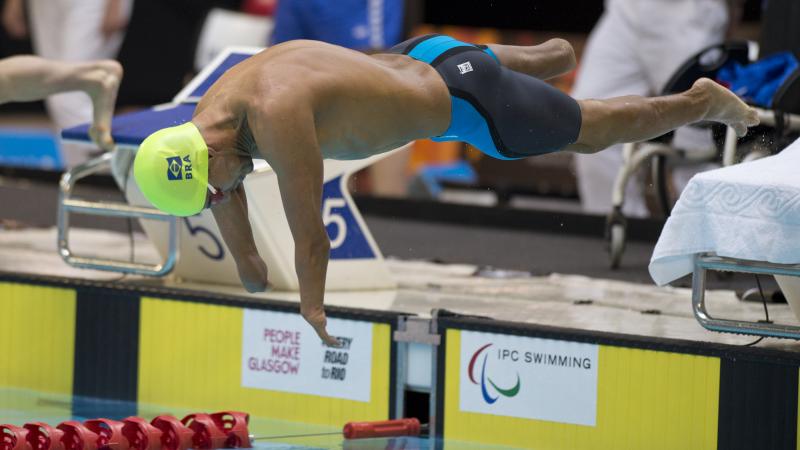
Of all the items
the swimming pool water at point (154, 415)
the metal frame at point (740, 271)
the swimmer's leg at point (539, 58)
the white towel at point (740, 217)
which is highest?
the swimmer's leg at point (539, 58)

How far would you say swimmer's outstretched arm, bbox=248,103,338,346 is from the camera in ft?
13.0

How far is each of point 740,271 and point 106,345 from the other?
8.05 ft

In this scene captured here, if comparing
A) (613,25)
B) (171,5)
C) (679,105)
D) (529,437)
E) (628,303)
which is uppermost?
(171,5)

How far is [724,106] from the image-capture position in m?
4.54

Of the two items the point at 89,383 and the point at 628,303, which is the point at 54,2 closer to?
the point at 89,383

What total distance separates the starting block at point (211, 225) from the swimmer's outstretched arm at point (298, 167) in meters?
1.42

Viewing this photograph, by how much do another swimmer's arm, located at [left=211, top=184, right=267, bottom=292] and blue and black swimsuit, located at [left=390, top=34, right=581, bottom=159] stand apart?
2.03ft

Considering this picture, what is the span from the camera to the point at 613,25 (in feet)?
24.7

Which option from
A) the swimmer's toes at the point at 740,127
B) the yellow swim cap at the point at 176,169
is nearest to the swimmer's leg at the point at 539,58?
the swimmer's toes at the point at 740,127

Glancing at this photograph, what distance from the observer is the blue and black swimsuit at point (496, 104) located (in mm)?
4270

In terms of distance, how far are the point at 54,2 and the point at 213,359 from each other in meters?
5.29

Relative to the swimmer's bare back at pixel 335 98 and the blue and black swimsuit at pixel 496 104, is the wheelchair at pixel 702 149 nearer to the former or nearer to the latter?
the blue and black swimsuit at pixel 496 104

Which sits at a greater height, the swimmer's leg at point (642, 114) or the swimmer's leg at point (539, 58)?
Result: the swimmer's leg at point (539, 58)

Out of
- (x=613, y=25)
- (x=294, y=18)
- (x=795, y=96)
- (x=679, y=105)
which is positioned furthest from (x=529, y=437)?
(x=294, y=18)
